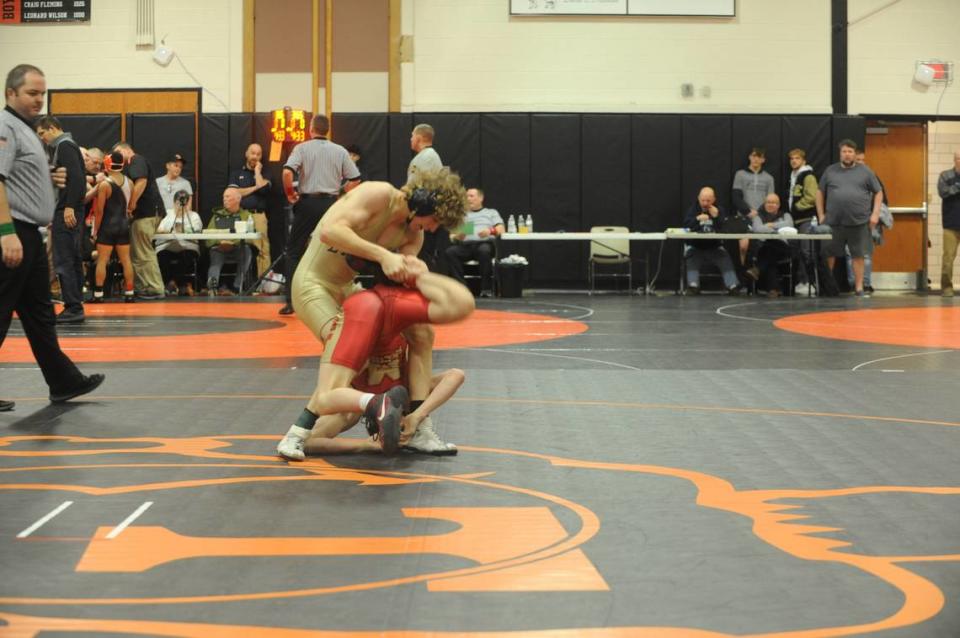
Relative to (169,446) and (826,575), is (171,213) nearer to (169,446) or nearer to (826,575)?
(169,446)

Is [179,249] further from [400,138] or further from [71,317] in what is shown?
[71,317]

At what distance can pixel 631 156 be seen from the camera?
15898 mm

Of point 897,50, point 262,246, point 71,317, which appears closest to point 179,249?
point 262,246

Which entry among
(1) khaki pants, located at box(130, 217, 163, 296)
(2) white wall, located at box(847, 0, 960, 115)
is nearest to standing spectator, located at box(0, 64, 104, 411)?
(1) khaki pants, located at box(130, 217, 163, 296)

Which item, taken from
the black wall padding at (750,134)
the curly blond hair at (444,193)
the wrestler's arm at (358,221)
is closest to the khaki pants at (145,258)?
the black wall padding at (750,134)

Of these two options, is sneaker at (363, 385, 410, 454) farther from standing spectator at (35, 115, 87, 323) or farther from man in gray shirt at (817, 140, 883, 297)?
man in gray shirt at (817, 140, 883, 297)

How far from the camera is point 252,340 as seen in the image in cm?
843

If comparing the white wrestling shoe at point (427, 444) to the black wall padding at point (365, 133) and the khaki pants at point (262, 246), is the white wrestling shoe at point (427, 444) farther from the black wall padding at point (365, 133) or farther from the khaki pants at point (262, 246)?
the black wall padding at point (365, 133)

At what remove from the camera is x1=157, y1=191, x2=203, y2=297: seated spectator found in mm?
14734

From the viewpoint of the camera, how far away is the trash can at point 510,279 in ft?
46.3

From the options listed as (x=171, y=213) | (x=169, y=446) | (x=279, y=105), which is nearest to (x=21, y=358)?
(x=169, y=446)

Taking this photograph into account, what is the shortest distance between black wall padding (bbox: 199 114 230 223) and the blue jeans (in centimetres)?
582

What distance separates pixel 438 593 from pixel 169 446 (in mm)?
2052

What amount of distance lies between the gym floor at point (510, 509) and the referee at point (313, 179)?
Result: 2.94 meters
